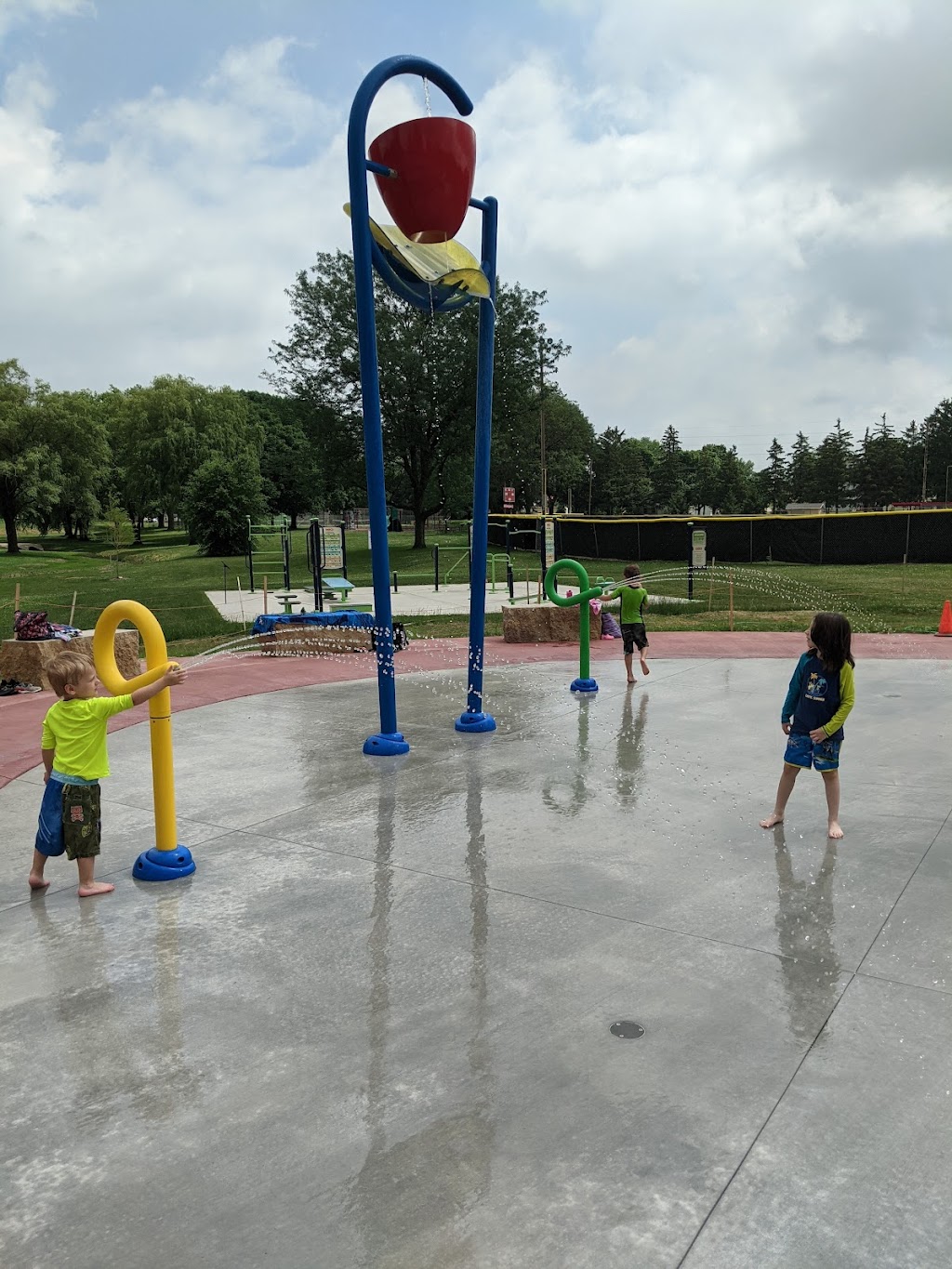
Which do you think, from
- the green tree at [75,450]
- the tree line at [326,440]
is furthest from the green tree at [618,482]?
the green tree at [75,450]

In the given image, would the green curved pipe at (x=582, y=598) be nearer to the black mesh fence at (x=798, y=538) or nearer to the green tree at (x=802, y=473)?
the black mesh fence at (x=798, y=538)

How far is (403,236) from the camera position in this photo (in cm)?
756

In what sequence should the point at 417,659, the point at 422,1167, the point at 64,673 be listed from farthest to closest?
Answer: the point at 417,659 → the point at 64,673 → the point at 422,1167

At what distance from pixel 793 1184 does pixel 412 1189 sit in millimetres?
1068

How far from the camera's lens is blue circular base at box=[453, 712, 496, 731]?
27.6ft

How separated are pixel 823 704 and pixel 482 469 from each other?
392 cm

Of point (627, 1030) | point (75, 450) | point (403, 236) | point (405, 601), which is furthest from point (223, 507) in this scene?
point (627, 1030)

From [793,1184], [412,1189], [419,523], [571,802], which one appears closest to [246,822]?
[571,802]

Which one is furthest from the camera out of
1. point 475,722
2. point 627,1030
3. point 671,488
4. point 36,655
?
point 671,488

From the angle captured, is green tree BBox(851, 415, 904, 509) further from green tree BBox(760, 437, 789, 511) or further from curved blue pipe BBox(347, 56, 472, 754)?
curved blue pipe BBox(347, 56, 472, 754)

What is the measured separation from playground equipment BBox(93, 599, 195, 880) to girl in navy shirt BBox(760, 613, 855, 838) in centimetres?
348

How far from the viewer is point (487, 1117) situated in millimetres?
2965

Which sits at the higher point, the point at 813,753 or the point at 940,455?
the point at 940,455

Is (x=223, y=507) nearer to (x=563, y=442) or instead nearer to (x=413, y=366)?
(x=413, y=366)
